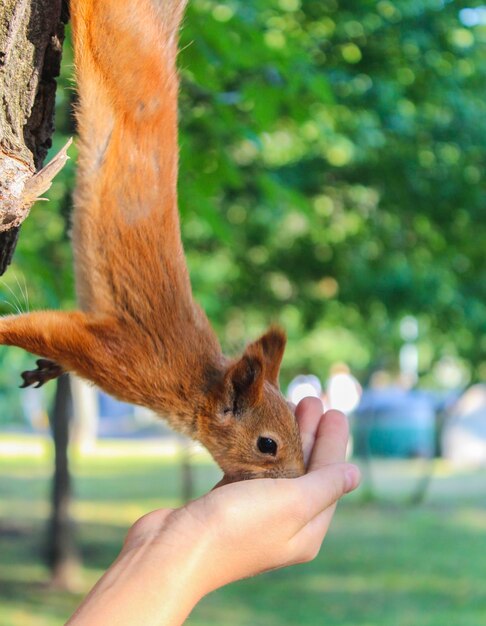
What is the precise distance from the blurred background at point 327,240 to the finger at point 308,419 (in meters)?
0.64

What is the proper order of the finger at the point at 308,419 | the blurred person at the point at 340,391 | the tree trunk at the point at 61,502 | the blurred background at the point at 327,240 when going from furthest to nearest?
1. the blurred person at the point at 340,391
2. the tree trunk at the point at 61,502
3. the blurred background at the point at 327,240
4. the finger at the point at 308,419

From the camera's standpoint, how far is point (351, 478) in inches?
61.6

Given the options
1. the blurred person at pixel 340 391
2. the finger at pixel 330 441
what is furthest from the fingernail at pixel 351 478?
the blurred person at pixel 340 391

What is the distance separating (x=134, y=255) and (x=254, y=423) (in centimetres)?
52

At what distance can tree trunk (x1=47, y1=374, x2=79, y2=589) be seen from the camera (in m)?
7.52

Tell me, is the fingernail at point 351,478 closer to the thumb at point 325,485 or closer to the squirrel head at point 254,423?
the thumb at point 325,485

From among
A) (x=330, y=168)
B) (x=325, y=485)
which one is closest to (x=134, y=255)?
(x=325, y=485)

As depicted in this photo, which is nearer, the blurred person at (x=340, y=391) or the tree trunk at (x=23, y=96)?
the tree trunk at (x=23, y=96)

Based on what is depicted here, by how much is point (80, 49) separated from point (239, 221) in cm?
507

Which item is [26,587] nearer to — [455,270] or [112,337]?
[455,270]

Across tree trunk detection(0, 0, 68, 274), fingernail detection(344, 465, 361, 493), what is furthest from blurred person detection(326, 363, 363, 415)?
tree trunk detection(0, 0, 68, 274)

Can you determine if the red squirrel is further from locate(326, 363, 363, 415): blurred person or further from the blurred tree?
locate(326, 363, 363, 415): blurred person

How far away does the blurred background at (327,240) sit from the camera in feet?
10.1

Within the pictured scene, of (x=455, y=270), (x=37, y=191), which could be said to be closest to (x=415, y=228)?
(x=455, y=270)
